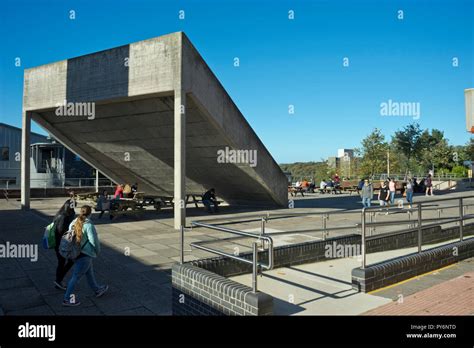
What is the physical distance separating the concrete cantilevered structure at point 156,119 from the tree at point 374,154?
34.0 metres

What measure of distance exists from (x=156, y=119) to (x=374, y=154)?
4042 cm

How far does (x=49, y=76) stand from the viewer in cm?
1662

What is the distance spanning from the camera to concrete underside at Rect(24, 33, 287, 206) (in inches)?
514

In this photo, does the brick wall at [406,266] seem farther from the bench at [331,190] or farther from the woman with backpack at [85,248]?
the bench at [331,190]

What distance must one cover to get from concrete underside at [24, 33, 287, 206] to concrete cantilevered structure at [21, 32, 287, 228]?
38 millimetres

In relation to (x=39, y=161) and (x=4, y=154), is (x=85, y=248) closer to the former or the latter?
(x=39, y=161)

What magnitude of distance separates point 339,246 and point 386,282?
240 cm

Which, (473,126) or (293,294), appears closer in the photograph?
(293,294)

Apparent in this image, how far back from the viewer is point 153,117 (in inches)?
599

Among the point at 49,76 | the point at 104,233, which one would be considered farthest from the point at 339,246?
the point at 49,76

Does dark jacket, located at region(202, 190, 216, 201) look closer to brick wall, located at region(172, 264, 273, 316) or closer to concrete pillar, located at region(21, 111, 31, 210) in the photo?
concrete pillar, located at region(21, 111, 31, 210)

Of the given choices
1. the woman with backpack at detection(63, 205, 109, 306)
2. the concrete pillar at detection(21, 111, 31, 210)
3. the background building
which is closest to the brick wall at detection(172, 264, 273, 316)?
the woman with backpack at detection(63, 205, 109, 306)

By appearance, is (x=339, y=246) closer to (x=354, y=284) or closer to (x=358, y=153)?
(x=354, y=284)
